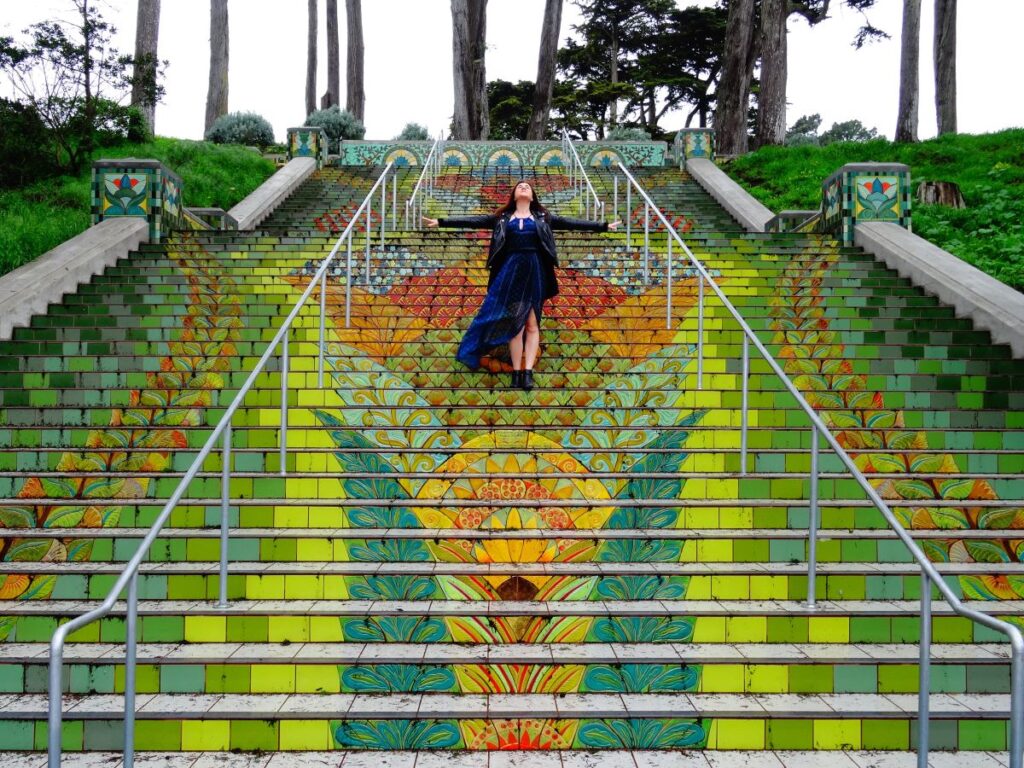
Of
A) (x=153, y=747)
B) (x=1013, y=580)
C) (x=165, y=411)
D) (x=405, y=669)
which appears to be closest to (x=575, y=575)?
(x=405, y=669)

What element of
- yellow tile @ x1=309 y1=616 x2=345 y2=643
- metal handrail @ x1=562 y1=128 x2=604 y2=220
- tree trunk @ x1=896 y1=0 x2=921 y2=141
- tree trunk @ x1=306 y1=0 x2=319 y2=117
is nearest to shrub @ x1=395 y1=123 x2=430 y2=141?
tree trunk @ x1=306 y1=0 x2=319 y2=117

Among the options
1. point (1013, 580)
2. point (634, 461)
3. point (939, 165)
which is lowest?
point (1013, 580)

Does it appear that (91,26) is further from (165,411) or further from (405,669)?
(405,669)

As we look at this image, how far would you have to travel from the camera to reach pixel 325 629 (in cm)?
402

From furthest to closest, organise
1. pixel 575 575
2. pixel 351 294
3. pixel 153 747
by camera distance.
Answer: pixel 351 294
pixel 575 575
pixel 153 747

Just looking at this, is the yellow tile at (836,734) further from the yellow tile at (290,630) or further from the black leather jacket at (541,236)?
the black leather jacket at (541,236)

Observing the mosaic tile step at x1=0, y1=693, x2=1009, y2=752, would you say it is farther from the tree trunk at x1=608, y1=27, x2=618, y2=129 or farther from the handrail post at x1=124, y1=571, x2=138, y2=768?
the tree trunk at x1=608, y1=27, x2=618, y2=129

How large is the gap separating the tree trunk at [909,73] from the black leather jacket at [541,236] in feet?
41.1

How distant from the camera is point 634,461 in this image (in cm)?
529

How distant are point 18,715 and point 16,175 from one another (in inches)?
426

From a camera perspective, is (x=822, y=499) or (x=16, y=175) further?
(x=16, y=175)

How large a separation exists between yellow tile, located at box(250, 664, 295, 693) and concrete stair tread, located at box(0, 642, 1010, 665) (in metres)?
0.04

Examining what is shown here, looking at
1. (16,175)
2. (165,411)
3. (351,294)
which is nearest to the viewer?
(165,411)

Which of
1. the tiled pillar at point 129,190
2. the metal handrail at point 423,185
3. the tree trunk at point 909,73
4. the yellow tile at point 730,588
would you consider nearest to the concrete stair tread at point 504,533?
the yellow tile at point 730,588
